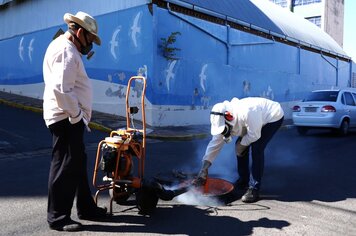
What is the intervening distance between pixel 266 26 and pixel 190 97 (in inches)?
301

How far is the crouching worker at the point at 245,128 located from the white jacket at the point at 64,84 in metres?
1.59

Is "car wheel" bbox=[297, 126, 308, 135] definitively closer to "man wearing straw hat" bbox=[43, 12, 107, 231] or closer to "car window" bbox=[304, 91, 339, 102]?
"car window" bbox=[304, 91, 339, 102]

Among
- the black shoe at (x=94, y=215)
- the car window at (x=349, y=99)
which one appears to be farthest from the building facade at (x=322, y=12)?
the black shoe at (x=94, y=215)

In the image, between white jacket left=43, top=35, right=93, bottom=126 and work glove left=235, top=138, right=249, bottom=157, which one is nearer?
white jacket left=43, top=35, right=93, bottom=126

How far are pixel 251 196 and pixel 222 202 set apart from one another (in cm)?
37

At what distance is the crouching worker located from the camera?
452 centimetres

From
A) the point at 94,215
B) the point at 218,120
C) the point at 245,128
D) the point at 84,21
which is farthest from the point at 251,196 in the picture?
the point at 84,21

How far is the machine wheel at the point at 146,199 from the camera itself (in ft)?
13.4

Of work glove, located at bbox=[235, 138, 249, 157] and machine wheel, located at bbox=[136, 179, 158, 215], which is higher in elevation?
work glove, located at bbox=[235, 138, 249, 157]

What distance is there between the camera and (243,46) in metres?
17.9

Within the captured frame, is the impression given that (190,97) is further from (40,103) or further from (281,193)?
(281,193)

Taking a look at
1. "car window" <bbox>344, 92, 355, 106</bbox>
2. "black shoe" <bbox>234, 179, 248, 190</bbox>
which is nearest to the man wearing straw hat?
"black shoe" <bbox>234, 179, 248, 190</bbox>

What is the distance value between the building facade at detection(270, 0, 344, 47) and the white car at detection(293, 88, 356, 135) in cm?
3017

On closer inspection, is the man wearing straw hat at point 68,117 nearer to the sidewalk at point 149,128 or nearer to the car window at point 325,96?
the sidewalk at point 149,128
